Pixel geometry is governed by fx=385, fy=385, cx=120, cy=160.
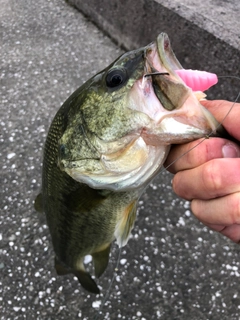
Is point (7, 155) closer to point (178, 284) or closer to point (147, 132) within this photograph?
point (178, 284)

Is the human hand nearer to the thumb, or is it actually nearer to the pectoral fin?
the thumb

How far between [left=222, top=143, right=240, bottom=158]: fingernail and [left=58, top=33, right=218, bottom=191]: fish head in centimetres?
7

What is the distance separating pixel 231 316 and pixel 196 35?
158cm

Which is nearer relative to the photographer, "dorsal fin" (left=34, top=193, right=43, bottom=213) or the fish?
the fish

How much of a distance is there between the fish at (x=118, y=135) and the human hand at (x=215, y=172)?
0.05 m

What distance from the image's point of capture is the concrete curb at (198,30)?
2.20 meters

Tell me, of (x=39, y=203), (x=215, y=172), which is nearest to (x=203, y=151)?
(x=215, y=172)

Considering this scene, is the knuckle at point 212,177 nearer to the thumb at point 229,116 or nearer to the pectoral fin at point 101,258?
the thumb at point 229,116

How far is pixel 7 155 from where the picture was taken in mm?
2477

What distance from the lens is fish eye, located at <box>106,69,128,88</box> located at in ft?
3.20

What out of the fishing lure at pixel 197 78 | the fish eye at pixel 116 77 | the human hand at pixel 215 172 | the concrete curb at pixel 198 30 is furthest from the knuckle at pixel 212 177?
the concrete curb at pixel 198 30

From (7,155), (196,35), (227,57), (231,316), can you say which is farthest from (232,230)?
(7,155)

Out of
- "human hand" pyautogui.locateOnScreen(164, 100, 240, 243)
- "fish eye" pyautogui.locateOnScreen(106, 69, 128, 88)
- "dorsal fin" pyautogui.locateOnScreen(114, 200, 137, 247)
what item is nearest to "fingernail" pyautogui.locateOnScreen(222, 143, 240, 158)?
"human hand" pyautogui.locateOnScreen(164, 100, 240, 243)

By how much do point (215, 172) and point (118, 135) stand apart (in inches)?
10.3
